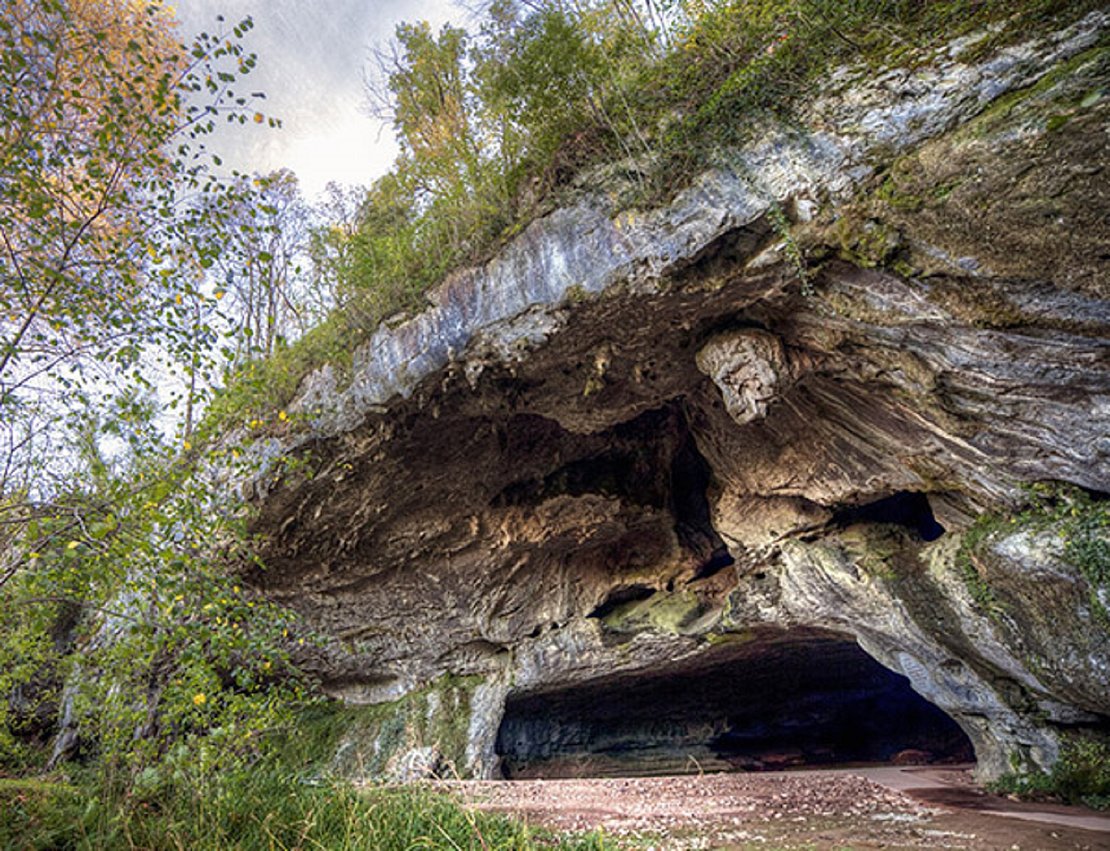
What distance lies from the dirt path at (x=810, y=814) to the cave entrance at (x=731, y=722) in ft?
10.8

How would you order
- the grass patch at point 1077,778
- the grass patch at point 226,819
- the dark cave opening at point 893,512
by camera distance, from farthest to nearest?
1. the dark cave opening at point 893,512
2. the grass patch at point 1077,778
3. the grass patch at point 226,819

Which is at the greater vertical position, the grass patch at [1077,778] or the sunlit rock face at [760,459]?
the sunlit rock face at [760,459]

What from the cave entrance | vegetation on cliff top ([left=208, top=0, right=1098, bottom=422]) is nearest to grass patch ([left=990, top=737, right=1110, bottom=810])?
the cave entrance

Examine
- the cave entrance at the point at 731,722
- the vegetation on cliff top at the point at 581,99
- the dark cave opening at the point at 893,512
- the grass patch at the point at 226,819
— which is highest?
the vegetation on cliff top at the point at 581,99

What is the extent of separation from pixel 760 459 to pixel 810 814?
5454 millimetres

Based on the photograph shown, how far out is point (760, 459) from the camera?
33.7 feet

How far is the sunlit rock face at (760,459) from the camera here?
5.44m

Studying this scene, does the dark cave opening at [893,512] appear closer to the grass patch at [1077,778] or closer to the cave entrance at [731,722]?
the grass patch at [1077,778]

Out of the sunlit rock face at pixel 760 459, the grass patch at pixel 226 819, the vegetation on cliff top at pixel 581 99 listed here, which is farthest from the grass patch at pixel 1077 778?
the vegetation on cliff top at pixel 581 99

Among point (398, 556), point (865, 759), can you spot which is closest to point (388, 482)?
point (398, 556)

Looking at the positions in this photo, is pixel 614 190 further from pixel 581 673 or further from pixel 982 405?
pixel 581 673

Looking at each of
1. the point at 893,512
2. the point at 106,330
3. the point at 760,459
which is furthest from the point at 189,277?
the point at 893,512

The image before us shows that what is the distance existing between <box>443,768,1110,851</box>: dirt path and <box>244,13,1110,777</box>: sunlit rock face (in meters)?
1.55

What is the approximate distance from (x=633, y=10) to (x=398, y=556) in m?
11.2
